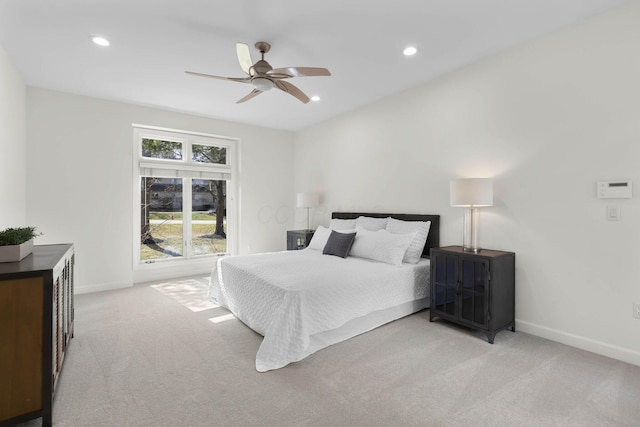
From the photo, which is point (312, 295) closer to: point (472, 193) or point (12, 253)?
point (472, 193)

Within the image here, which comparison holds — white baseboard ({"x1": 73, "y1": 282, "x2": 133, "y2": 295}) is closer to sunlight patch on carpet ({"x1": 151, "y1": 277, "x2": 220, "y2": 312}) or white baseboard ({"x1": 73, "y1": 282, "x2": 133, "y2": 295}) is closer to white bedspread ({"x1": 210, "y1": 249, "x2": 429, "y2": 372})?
sunlight patch on carpet ({"x1": 151, "y1": 277, "x2": 220, "y2": 312})

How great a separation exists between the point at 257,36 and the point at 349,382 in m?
2.88

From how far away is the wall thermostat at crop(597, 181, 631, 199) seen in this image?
2.34m

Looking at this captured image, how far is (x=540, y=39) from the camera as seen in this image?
280 cm

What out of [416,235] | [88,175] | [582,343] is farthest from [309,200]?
[582,343]

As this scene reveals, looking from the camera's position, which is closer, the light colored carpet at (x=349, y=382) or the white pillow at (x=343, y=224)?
the light colored carpet at (x=349, y=382)

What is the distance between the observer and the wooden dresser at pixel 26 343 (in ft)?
5.16

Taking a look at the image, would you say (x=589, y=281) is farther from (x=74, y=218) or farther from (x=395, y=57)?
(x=74, y=218)

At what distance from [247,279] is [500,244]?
8.27 feet

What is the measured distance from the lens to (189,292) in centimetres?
425

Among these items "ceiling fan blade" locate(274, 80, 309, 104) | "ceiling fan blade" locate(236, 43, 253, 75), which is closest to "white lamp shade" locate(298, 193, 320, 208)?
"ceiling fan blade" locate(274, 80, 309, 104)

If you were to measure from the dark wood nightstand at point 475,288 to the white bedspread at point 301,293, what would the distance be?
12.7 inches

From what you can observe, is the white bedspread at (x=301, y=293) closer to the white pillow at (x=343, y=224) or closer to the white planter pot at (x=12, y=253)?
the white pillow at (x=343, y=224)

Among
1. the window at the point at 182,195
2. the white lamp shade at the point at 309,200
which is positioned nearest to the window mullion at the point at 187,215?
the window at the point at 182,195
